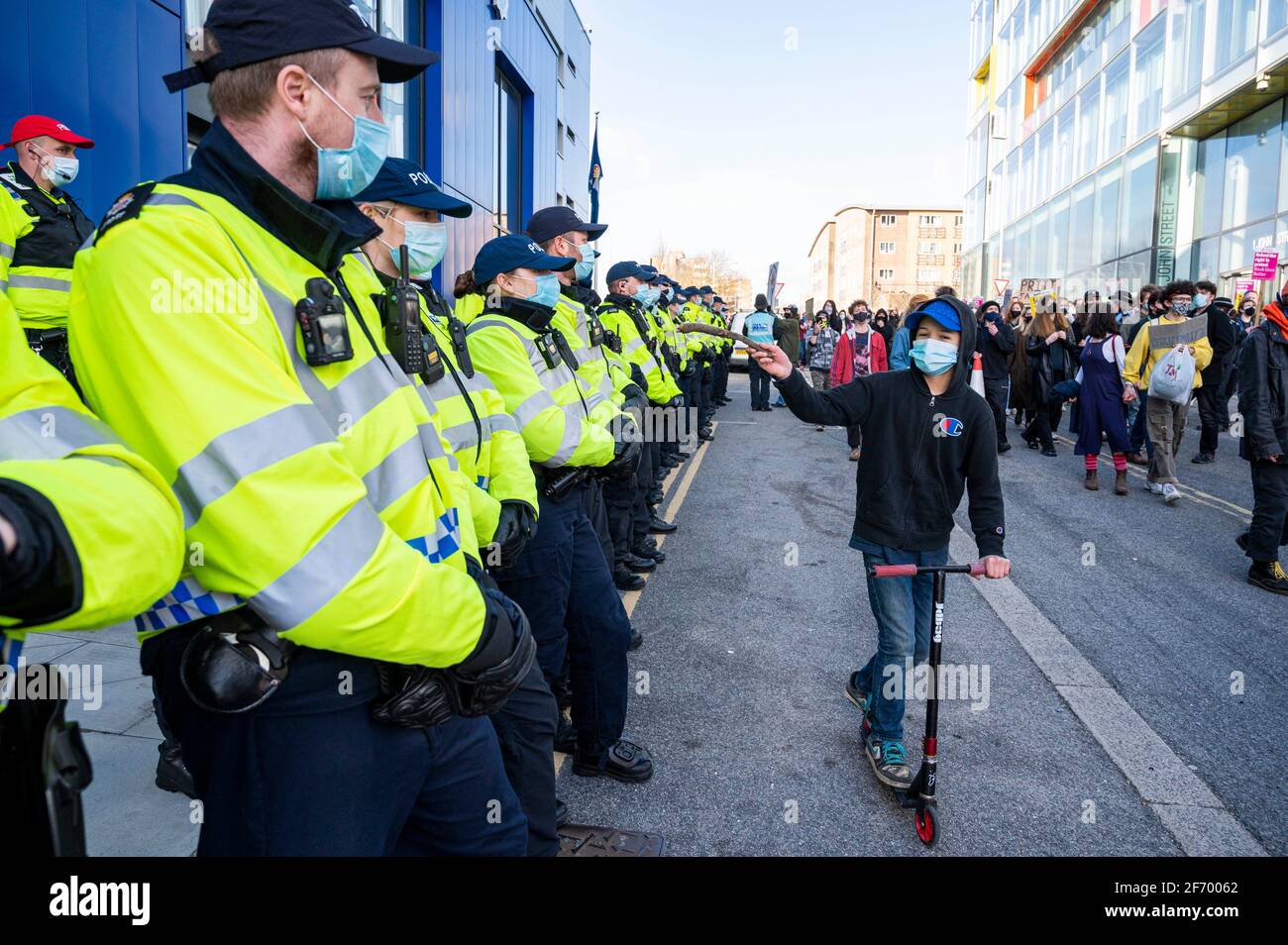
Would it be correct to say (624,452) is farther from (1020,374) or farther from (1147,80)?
(1147,80)

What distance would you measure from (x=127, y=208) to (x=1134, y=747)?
13.9ft

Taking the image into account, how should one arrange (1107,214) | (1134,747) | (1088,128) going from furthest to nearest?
(1088,128) → (1107,214) → (1134,747)

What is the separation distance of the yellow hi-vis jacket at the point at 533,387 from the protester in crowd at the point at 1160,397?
764 cm

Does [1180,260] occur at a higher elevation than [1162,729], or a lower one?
higher

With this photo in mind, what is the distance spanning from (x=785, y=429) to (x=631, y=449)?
1104 centimetres

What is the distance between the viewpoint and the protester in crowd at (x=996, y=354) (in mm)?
12266

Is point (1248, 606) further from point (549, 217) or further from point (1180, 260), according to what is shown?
point (1180, 260)

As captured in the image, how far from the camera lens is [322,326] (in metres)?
1.55

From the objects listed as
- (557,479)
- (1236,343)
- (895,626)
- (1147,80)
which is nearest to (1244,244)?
(1147,80)

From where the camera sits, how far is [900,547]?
3.86 metres

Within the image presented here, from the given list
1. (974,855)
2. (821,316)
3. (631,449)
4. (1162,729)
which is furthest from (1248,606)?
(821,316)

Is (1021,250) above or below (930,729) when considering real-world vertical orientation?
above

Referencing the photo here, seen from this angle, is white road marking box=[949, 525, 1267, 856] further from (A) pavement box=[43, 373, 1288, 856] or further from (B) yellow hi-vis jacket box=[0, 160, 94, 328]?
(B) yellow hi-vis jacket box=[0, 160, 94, 328]
